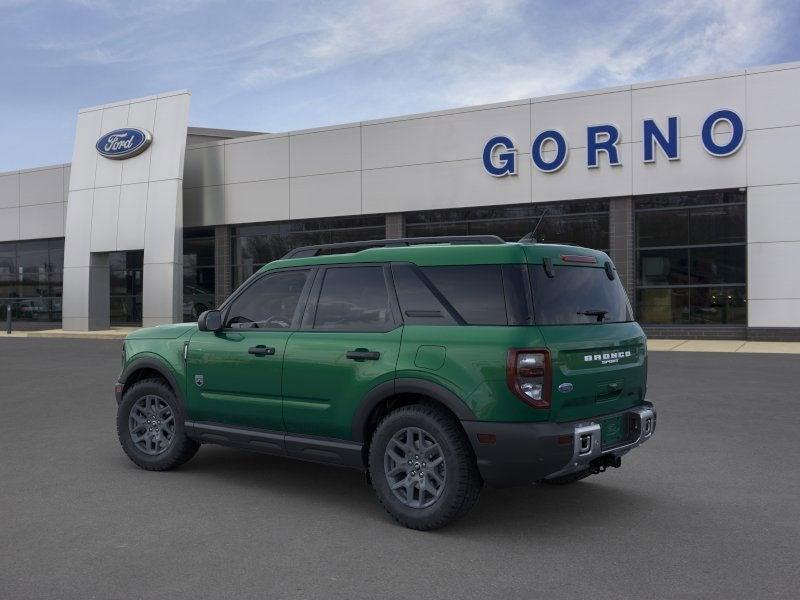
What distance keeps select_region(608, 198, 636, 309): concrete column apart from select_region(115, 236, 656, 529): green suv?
17159mm

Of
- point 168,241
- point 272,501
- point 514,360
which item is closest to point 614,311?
point 514,360

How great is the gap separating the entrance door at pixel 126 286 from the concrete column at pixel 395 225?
11805 millimetres

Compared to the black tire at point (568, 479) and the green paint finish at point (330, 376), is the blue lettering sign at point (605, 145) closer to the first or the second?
the black tire at point (568, 479)

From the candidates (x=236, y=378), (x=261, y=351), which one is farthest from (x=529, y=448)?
(x=236, y=378)

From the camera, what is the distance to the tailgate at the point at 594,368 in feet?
14.8

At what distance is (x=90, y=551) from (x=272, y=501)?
4.61 feet

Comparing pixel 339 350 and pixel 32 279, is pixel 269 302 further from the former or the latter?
pixel 32 279

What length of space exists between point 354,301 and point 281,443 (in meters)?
1.19

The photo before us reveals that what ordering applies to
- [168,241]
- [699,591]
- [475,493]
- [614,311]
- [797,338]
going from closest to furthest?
1. [699,591]
2. [475,493]
3. [614,311]
4. [797,338]
5. [168,241]

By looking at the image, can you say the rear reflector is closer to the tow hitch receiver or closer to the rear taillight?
the rear taillight

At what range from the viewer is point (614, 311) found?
5309 mm

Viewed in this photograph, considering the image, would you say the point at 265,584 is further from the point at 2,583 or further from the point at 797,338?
the point at 797,338

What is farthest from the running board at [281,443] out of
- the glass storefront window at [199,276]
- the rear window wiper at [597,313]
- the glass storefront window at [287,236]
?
the glass storefront window at [199,276]

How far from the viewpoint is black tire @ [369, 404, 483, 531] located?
15.1 ft
